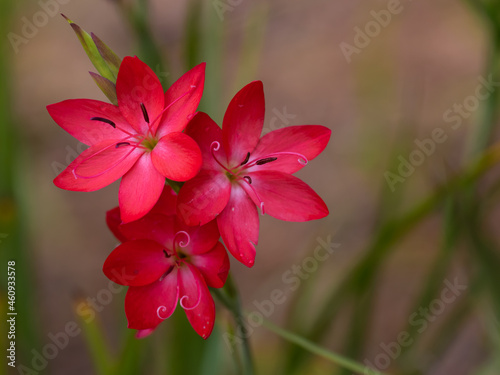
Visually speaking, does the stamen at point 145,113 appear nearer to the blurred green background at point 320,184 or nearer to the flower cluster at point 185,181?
the flower cluster at point 185,181

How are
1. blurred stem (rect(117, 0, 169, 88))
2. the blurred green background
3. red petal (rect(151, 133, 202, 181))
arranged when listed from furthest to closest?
the blurred green background < blurred stem (rect(117, 0, 169, 88)) < red petal (rect(151, 133, 202, 181))

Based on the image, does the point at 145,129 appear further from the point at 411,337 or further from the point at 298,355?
the point at 411,337

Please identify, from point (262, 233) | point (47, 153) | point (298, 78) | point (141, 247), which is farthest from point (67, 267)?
point (141, 247)

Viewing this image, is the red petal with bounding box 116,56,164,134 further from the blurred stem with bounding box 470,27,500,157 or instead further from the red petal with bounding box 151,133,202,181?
the blurred stem with bounding box 470,27,500,157

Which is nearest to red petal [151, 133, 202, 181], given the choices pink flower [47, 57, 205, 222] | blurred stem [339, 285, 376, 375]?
pink flower [47, 57, 205, 222]

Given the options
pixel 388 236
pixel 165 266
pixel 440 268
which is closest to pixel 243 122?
pixel 165 266

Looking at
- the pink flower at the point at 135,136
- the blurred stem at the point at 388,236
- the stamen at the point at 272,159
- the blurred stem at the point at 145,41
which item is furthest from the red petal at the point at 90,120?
the blurred stem at the point at 388,236

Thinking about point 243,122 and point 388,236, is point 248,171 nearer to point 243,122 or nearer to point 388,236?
point 243,122
